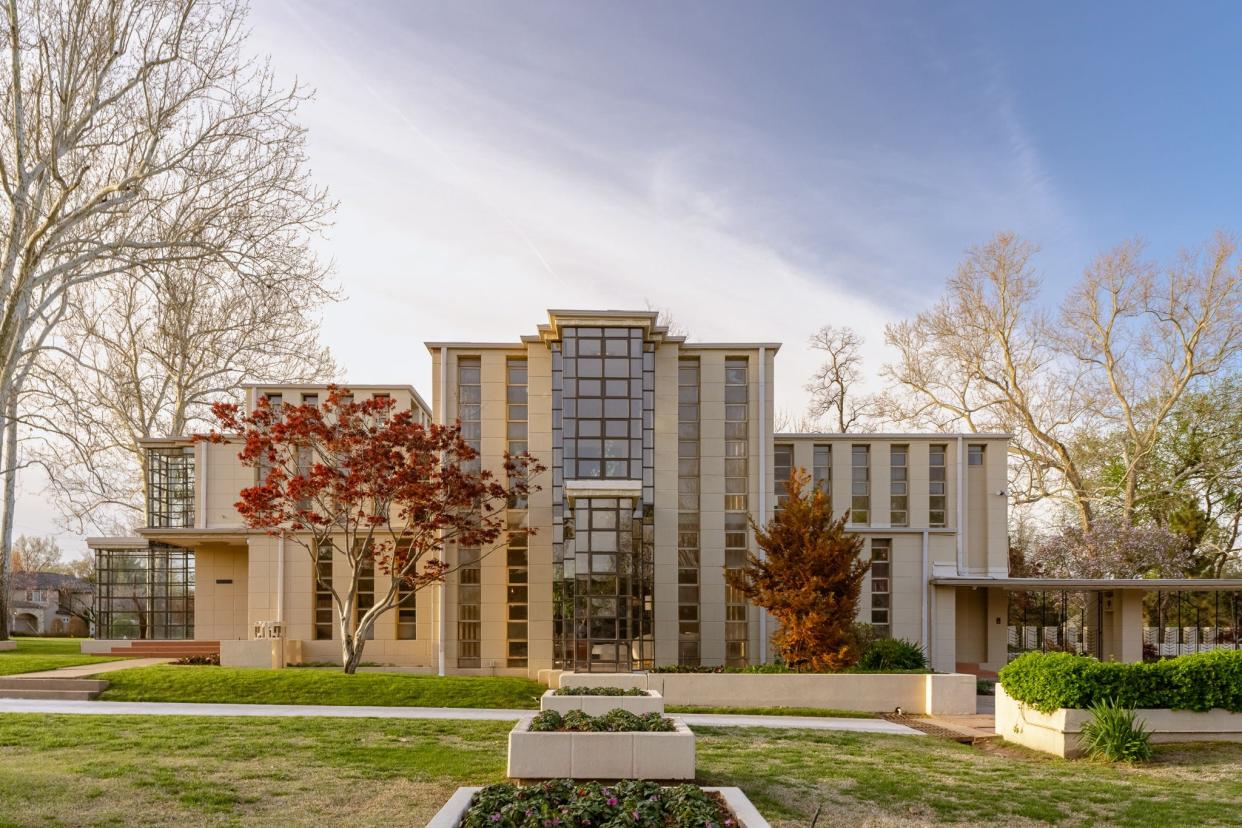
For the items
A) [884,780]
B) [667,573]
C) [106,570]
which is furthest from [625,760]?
[106,570]

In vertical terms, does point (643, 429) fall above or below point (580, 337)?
below

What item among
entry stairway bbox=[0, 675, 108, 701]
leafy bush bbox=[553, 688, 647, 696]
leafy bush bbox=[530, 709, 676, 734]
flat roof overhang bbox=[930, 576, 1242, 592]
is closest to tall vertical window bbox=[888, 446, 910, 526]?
flat roof overhang bbox=[930, 576, 1242, 592]

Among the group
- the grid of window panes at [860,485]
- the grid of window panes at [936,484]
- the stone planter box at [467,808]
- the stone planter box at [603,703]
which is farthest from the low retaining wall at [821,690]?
the stone planter box at [467,808]

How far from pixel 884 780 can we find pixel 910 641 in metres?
12.7

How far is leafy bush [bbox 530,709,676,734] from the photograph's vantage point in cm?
941

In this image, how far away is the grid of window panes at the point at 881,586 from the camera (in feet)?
72.9

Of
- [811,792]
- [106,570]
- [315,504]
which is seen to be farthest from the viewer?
[106,570]

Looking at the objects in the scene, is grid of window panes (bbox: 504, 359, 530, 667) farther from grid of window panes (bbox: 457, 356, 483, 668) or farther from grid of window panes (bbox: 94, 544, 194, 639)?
grid of window panes (bbox: 94, 544, 194, 639)

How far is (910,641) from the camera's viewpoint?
22.1m

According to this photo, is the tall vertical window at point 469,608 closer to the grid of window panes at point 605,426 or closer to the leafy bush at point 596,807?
the grid of window panes at point 605,426

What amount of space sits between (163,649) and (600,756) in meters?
18.7

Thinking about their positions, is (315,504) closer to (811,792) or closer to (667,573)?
(667,573)

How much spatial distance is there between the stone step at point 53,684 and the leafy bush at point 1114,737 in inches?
639

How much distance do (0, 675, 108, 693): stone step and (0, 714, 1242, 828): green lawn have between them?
123 inches
